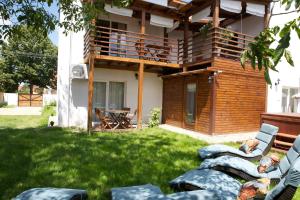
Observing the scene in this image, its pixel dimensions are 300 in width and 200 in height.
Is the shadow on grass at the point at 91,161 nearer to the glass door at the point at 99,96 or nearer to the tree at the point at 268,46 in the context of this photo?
the tree at the point at 268,46

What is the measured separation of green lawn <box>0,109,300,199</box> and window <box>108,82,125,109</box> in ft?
14.6

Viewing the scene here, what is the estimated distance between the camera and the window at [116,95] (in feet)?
46.2

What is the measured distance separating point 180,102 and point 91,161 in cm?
736

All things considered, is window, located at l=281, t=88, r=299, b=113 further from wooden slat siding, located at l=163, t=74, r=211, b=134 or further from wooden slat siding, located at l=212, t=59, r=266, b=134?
wooden slat siding, located at l=163, t=74, r=211, b=134

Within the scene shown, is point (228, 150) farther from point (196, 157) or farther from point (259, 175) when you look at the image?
point (259, 175)

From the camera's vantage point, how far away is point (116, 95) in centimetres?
1420

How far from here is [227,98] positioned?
11.1m

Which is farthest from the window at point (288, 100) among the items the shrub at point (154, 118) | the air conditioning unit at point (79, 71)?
the air conditioning unit at point (79, 71)

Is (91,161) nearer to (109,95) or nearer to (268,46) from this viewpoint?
(268,46)

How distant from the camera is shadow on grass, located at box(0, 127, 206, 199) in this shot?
5047mm

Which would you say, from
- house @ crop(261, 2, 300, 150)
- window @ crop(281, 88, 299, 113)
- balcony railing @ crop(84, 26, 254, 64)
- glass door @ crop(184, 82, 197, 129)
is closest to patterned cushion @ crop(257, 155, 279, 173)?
house @ crop(261, 2, 300, 150)

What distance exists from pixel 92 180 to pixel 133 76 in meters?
9.44

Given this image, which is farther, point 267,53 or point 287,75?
point 287,75

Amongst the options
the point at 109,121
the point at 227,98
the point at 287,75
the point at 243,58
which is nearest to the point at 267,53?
the point at 243,58
